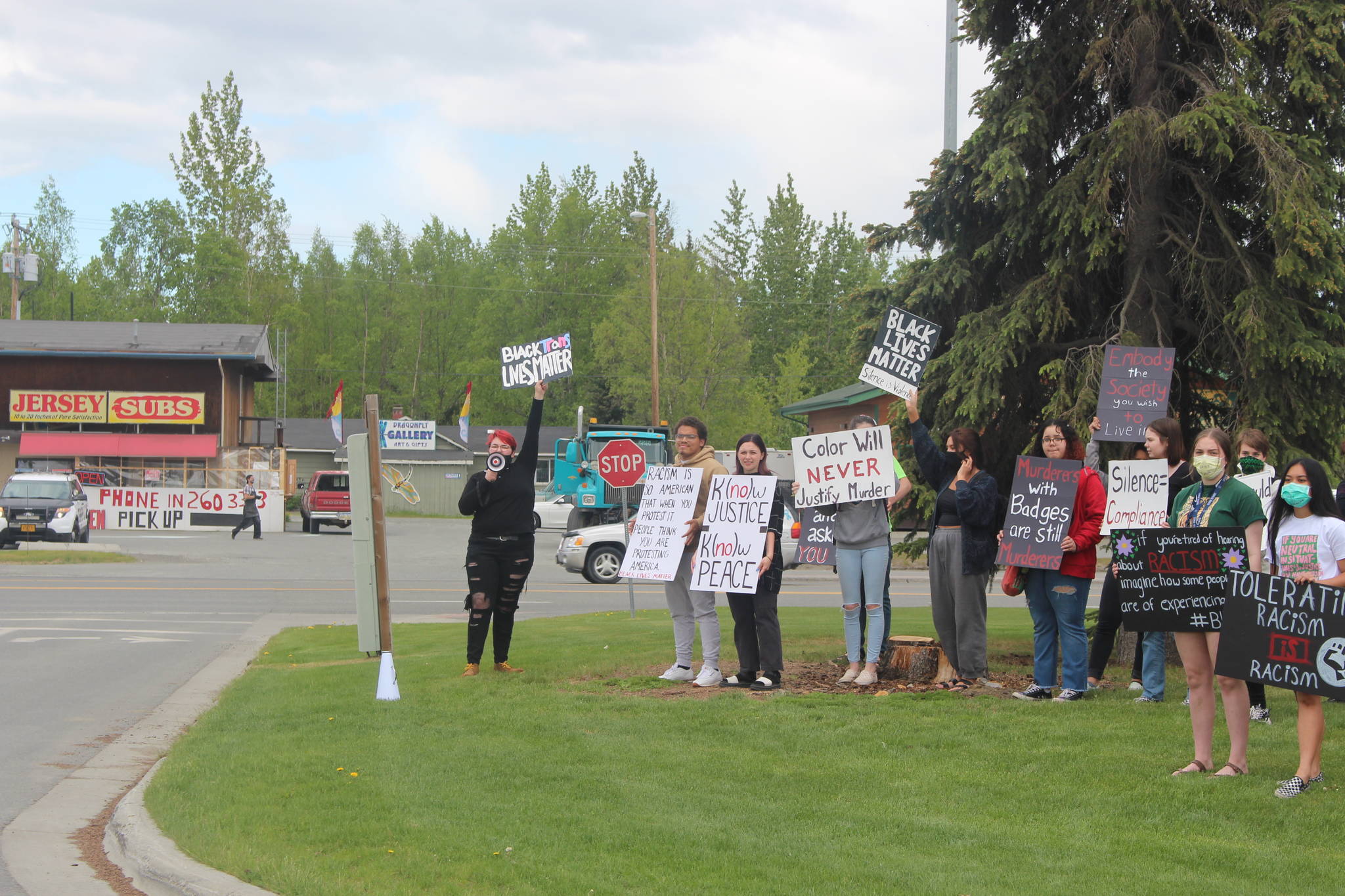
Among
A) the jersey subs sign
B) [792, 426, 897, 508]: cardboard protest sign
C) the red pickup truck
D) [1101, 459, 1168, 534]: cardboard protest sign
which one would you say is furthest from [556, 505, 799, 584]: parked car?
the jersey subs sign

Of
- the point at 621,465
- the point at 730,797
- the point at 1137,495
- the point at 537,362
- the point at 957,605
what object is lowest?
the point at 730,797

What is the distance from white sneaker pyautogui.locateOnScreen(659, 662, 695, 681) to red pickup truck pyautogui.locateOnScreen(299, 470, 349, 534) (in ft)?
112

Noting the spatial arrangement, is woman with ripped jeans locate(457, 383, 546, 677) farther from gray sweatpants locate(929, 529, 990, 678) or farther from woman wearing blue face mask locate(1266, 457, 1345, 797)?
woman wearing blue face mask locate(1266, 457, 1345, 797)

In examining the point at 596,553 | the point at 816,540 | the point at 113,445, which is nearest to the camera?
the point at 816,540

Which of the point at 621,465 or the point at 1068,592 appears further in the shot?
the point at 621,465

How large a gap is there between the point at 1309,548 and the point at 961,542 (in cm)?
333

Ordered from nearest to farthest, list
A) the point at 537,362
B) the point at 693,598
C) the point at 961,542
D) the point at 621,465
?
1. the point at 961,542
2. the point at 693,598
3. the point at 537,362
4. the point at 621,465

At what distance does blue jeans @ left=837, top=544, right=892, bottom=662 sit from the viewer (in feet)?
31.2

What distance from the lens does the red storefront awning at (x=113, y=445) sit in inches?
1823

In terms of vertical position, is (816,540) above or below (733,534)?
below

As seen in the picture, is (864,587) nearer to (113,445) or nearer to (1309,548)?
(1309,548)

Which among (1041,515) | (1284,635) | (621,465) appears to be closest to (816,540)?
(621,465)

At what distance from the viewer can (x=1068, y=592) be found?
892 centimetres

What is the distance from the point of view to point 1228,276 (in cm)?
1094
